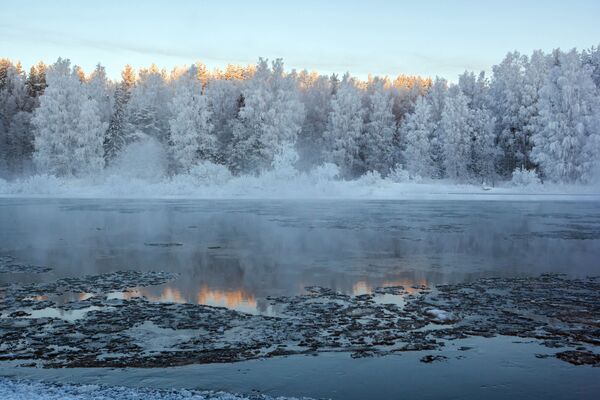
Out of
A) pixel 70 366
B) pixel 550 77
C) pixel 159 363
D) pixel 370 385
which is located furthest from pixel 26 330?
pixel 550 77

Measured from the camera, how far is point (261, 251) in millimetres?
19422

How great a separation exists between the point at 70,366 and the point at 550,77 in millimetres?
62536

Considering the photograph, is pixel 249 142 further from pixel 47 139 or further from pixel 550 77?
pixel 550 77

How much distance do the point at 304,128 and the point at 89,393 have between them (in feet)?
244

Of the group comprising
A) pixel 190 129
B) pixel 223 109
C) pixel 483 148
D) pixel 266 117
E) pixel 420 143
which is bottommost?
pixel 483 148

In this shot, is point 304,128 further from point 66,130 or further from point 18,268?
point 18,268

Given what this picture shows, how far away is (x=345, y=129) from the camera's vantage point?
7281cm

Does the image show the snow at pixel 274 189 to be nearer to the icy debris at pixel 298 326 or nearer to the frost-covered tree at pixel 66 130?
the frost-covered tree at pixel 66 130

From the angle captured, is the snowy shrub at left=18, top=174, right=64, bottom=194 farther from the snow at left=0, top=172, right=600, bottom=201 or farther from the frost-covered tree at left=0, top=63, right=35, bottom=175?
the frost-covered tree at left=0, top=63, right=35, bottom=175

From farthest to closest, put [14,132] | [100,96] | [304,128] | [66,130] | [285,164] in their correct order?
[304,128] < [100,96] < [14,132] < [66,130] < [285,164]

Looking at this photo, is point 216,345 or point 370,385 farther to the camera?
point 216,345

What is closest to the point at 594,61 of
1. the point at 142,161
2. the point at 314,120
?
the point at 314,120

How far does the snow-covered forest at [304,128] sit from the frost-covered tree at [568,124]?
0.13m

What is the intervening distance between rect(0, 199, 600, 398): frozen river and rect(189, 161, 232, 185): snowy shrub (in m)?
25.2
